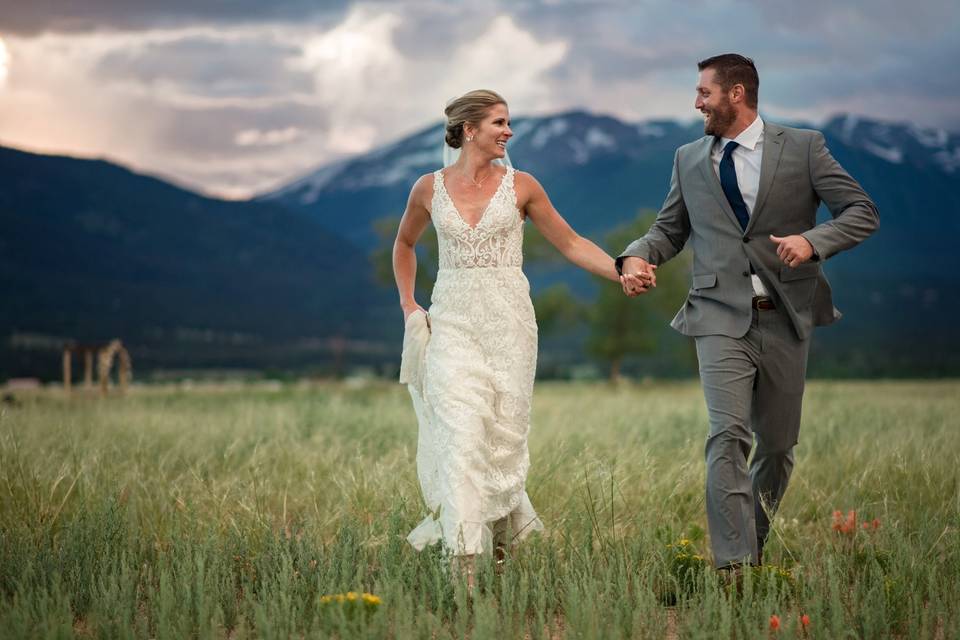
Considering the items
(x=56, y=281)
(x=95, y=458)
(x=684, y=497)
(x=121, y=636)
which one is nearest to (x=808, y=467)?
(x=684, y=497)

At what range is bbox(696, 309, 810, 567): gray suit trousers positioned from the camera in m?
5.73

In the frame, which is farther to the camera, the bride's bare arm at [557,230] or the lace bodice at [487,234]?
the bride's bare arm at [557,230]

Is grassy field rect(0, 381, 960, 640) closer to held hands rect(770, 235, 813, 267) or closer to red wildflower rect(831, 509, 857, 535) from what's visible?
red wildflower rect(831, 509, 857, 535)

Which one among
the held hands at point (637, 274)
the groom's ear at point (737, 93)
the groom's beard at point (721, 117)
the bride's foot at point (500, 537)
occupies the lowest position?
the bride's foot at point (500, 537)

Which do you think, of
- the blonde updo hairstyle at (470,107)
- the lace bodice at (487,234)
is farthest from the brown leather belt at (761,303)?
the blonde updo hairstyle at (470,107)

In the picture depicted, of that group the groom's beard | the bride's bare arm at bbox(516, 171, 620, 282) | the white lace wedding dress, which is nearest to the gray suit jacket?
the groom's beard

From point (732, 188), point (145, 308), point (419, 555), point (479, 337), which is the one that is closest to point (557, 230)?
point (479, 337)

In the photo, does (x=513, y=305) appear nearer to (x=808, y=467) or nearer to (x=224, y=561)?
(x=224, y=561)

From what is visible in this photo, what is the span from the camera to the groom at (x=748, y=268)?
5.80m

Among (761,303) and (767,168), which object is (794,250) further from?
(767,168)

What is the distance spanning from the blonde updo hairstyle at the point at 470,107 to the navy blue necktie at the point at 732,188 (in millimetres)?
1281

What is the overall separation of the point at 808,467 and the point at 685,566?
12.8 ft

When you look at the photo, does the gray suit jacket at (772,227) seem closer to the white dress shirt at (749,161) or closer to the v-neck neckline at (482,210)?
the white dress shirt at (749,161)

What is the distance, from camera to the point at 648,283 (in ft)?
20.8
